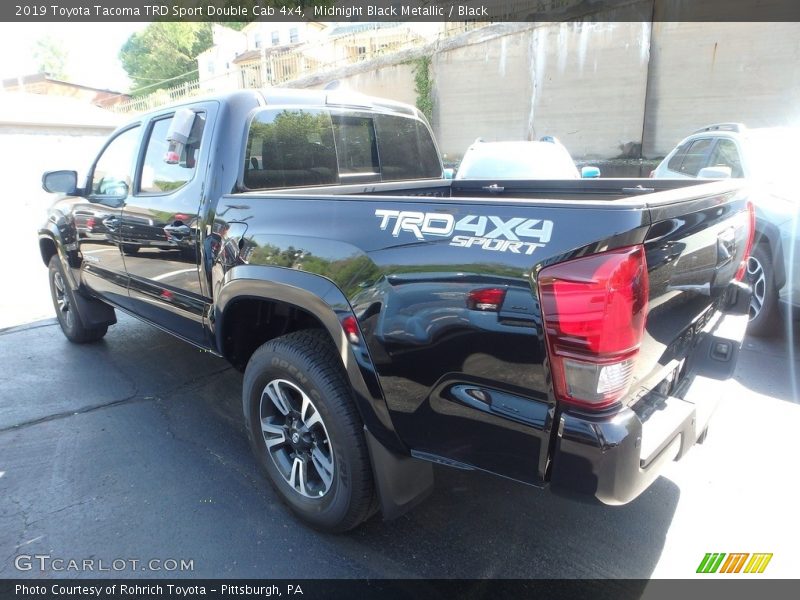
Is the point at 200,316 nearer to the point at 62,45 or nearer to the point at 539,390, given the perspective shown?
the point at 539,390

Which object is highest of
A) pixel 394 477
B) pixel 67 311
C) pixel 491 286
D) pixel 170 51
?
Result: pixel 170 51

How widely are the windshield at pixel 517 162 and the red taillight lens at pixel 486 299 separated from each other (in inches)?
222

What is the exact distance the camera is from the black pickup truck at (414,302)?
1639 mm

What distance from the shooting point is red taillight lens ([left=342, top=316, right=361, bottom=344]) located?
2123mm

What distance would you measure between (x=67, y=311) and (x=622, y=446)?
208 inches

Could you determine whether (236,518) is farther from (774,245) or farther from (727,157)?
(727,157)

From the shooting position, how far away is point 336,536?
101 inches

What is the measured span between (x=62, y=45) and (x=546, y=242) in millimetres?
86052

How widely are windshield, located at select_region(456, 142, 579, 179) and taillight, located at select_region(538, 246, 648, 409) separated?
570 cm

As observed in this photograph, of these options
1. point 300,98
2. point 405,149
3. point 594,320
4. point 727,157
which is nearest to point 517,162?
point 727,157

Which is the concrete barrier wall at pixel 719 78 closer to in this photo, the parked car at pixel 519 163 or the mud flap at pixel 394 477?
the parked car at pixel 519 163

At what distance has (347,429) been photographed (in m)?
2.27

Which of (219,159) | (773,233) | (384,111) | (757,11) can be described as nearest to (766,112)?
(757,11)

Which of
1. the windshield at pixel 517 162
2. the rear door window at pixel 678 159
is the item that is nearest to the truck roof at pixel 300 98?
the windshield at pixel 517 162
